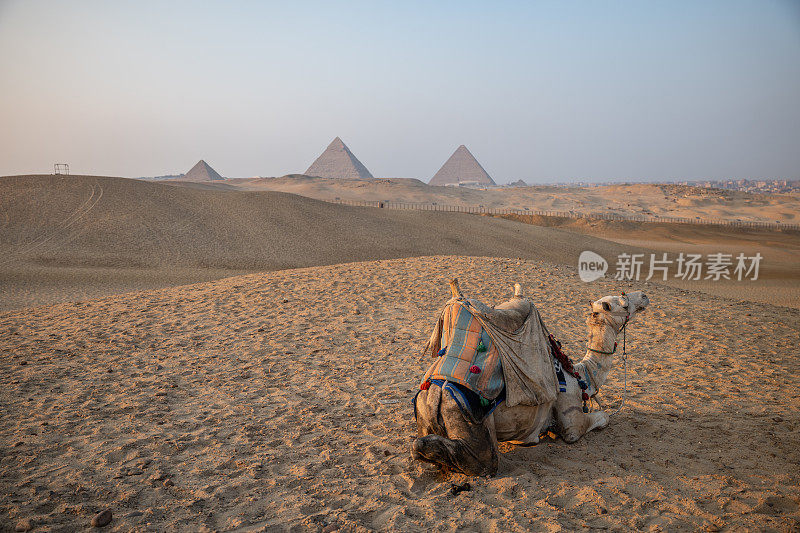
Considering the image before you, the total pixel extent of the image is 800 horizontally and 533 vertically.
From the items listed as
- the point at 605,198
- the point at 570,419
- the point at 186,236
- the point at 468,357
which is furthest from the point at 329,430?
the point at 605,198

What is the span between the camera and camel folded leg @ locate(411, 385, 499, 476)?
427 cm

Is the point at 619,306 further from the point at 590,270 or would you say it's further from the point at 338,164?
the point at 338,164

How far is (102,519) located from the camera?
12.6ft

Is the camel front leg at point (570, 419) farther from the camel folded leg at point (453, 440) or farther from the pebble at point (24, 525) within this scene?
the pebble at point (24, 525)

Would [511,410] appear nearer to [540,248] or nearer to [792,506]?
[792,506]

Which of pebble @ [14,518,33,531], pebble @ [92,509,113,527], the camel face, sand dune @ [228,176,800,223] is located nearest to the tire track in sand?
pebble @ [14,518,33,531]

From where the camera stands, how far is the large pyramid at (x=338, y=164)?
174m

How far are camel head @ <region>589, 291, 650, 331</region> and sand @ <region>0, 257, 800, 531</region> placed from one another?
1149 mm

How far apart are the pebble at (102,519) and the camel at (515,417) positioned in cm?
227

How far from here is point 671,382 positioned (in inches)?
289

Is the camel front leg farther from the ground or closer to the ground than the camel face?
closer to the ground

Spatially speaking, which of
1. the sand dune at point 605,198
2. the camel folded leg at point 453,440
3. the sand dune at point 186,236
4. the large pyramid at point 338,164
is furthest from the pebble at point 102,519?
the large pyramid at point 338,164

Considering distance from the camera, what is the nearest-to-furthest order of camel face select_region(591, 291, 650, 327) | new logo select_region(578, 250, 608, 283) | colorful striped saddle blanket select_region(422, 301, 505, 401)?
colorful striped saddle blanket select_region(422, 301, 505, 401) < camel face select_region(591, 291, 650, 327) < new logo select_region(578, 250, 608, 283)

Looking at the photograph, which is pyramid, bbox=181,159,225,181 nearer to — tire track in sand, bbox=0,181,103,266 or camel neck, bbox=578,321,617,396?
tire track in sand, bbox=0,181,103,266
